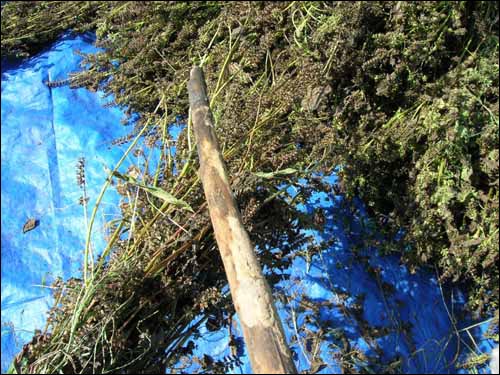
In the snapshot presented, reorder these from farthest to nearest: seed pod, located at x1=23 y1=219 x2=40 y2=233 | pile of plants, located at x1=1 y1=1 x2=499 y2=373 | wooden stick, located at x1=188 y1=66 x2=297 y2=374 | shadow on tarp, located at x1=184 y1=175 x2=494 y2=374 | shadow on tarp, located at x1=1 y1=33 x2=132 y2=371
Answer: seed pod, located at x1=23 y1=219 x2=40 y2=233 < shadow on tarp, located at x1=1 y1=33 x2=132 y2=371 < shadow on tarp, located at x1=184 y1=175 x2=494 y2=374 < pile of plants, located at x1=1 y1=1 x2=499 y2=373 < wooden stick, located at x1=188 y1=66 x2=297 y2=374

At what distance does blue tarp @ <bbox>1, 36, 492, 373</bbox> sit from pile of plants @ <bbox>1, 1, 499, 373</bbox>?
142 mm

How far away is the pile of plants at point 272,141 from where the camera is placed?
1817mm

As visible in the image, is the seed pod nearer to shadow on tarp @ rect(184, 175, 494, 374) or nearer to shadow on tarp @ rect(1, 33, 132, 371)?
shadow on tarp @ rect(1, 33, 132, 371)

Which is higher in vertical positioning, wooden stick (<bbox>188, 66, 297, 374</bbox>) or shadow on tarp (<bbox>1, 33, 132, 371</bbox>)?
shadow on tarp (<bbox>1, 33, 132, 371</bbox>)

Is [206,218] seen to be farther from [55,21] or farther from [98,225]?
[55,21]

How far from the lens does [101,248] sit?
8.36 feet

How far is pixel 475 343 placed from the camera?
2.59 meters

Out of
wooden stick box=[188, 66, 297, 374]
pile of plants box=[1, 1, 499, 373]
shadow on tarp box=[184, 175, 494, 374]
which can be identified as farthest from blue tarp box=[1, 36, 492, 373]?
wooden stick box=[188, 66, 297, 374]

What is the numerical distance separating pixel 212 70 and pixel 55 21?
4.38ft

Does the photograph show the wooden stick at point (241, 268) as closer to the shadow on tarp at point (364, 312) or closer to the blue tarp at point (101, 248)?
the blue tarp at point (101, 248)

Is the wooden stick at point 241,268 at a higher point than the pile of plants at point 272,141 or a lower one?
lower

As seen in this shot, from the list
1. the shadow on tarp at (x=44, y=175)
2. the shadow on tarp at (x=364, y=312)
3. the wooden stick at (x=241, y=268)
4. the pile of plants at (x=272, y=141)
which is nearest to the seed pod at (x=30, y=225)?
the shadow on tarp at (x=44, y=175)

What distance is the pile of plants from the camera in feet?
5.96

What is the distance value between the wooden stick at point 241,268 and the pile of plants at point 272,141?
0.75 ft
